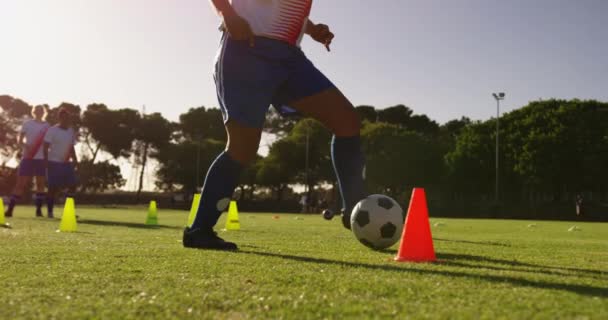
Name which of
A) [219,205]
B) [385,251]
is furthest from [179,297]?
[385,251]

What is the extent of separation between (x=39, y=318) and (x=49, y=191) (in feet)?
42.9

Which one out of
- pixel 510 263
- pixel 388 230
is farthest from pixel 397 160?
pixel 510 263

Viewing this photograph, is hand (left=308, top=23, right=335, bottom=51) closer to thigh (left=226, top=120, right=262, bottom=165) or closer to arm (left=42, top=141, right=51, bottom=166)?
thigh (left=226, top=120, right=262, bottom=165)

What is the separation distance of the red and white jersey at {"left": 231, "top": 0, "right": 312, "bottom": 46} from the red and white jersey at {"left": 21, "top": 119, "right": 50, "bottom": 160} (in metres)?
11.0

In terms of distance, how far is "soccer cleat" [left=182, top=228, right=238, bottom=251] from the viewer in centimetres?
490

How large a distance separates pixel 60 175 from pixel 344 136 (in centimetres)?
1030

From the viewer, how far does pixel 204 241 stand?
194 inches

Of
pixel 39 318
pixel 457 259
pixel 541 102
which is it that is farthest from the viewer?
pixel 541 102

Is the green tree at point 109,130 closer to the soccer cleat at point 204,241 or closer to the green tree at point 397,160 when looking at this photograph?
the green tree at point 397,160

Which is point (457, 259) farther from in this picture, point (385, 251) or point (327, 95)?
point (327, 95)

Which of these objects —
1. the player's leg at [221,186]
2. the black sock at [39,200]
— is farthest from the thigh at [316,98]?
the black sock at [39,200]

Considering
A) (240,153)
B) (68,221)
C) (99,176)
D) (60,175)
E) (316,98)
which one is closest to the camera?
(240,153)

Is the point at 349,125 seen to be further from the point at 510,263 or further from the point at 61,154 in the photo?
the point at 61,154

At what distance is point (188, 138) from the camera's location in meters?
83.9
